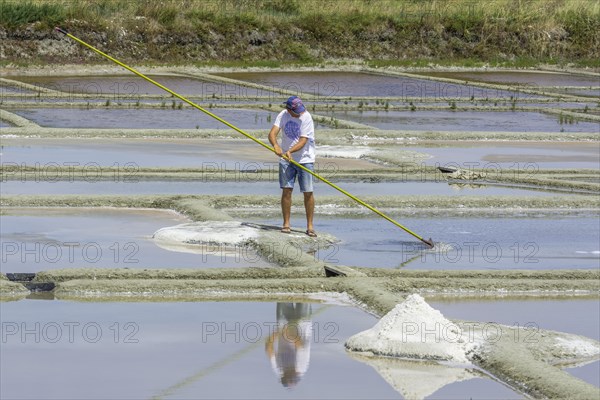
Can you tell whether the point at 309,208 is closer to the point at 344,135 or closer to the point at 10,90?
the point at 344,135

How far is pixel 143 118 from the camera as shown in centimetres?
2169

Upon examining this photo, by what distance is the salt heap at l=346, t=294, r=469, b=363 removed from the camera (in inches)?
285

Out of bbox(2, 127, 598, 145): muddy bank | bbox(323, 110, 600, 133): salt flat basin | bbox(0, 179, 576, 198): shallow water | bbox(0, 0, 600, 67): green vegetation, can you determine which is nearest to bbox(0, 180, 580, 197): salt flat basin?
bbox(0, 179, 576, 198): shallow water

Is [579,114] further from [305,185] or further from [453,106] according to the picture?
[305,185]

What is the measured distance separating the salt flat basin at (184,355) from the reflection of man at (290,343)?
1cm

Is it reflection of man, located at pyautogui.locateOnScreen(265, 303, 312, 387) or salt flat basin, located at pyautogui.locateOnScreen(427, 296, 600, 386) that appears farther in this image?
salt flat basin, located at pyautogui.locateOnScreen(427, 296, 600, 386)

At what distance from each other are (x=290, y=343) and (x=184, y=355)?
66 cm

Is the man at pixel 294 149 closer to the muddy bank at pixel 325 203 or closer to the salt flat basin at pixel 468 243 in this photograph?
the salt flat basin at pixel 468 243

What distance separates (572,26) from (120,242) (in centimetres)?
2933

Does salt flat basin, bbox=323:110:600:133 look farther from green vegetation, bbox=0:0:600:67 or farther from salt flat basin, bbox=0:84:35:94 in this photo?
green vegetation, bbox=0:0:600:67

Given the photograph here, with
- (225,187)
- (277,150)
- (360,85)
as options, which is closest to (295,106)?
(277,150)

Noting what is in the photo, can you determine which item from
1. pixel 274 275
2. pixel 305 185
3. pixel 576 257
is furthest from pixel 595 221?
pixel 274 275

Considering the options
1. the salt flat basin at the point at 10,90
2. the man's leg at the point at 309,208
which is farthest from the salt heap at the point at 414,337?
the salt flat basin at the point at 10,90

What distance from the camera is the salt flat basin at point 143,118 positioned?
67.1ft
